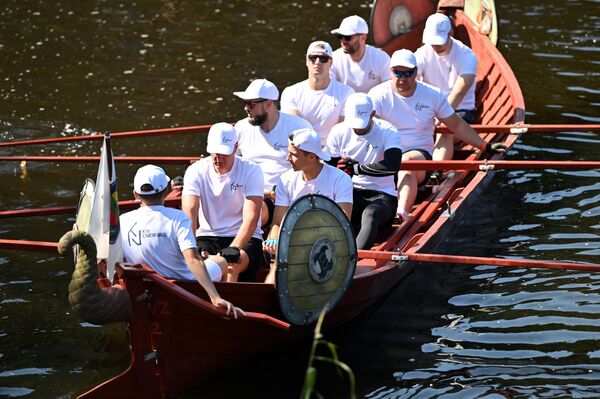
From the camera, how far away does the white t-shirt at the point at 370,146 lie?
38.3 ft

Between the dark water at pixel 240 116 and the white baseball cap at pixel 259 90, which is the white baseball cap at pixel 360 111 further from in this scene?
the dark water at pixel 240 116

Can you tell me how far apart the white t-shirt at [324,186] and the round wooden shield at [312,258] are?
0.73 m

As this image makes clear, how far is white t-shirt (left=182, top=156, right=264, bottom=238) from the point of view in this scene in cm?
1054

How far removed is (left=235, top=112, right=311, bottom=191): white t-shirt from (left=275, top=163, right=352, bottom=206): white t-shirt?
1.00 meters

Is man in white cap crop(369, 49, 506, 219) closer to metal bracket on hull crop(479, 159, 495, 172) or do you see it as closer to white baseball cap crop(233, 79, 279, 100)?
metal bracket on hull crop(479, 159, 495, 172)

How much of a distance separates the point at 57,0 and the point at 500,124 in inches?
476

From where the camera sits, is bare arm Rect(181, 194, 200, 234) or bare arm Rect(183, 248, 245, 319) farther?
bare arm Rect(181, 194, 200, 234)

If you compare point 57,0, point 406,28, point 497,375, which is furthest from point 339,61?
point 57,0

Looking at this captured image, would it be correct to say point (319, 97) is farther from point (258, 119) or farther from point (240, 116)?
point (240, 116)

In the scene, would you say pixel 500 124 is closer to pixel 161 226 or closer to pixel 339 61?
pixel 339 61

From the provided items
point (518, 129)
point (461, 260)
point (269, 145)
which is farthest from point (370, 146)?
point (518, 129)

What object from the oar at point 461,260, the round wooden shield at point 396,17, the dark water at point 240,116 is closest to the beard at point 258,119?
the oar at point 461,260

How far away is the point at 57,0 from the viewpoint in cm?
2372

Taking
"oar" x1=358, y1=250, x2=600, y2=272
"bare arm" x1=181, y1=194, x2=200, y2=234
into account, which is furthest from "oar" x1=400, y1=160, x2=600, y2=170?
"bare arm" x1=181, y1=194, x2=200, y2=234
